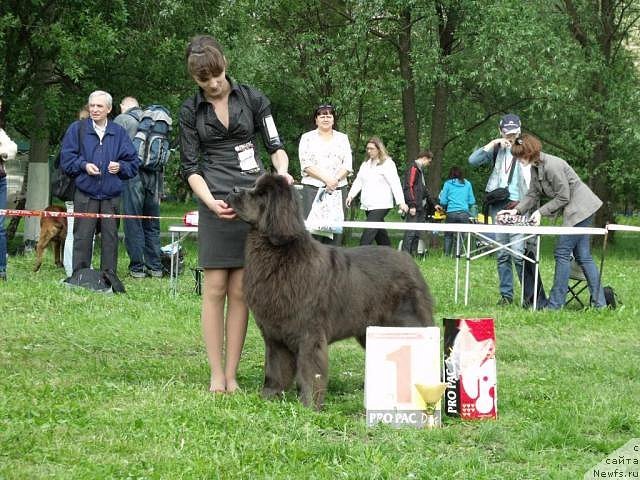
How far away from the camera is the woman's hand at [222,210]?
18.1 feet

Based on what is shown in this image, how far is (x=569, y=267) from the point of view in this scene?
1014 cm

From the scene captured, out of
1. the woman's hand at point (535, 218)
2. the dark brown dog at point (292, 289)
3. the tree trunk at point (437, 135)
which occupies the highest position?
the tree trunk at point (437, 135)

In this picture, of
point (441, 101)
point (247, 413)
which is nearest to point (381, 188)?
point (441, 101)

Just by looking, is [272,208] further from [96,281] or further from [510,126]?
[510,126]

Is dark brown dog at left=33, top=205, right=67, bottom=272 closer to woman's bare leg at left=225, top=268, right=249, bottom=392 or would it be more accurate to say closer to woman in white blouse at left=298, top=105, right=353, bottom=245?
woman in white blouse at left=298, top=105, right=353, bottom=245

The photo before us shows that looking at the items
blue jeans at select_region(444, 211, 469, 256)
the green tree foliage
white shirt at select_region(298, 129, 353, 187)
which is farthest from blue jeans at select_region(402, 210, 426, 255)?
white shirt at select_region(298, 129, 353, 187)

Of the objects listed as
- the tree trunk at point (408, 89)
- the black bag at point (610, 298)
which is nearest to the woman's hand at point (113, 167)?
the black bag at point (610, 298)

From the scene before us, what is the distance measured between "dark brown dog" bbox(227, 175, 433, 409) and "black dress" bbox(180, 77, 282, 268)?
30 cm

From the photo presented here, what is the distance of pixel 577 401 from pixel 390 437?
1.48 metres

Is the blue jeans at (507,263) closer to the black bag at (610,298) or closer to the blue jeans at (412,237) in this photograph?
the black bag at (610,298)

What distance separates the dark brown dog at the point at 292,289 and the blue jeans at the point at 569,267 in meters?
4.80

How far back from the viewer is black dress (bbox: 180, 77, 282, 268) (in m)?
5.76

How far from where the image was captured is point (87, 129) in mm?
10547

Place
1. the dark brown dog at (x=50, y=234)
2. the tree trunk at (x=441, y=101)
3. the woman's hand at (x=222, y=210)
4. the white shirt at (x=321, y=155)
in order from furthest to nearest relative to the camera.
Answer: the tree trunk at (x=441, y=101), the dark brown dog at (x=50, y=234), the white shirt at (x=321, y=155), the woman's hand at (x=222, y=210)
